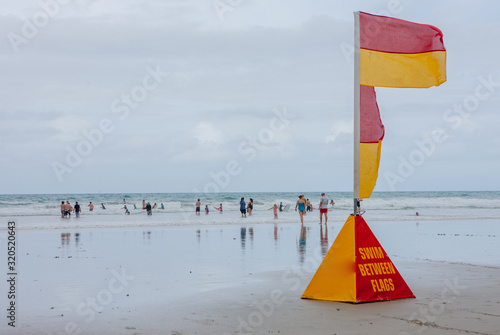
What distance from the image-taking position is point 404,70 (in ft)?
31.1

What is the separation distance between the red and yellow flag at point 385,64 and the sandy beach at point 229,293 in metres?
2.21

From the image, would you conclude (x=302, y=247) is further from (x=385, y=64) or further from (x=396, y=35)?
(x=396, y=35)

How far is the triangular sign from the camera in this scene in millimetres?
8922

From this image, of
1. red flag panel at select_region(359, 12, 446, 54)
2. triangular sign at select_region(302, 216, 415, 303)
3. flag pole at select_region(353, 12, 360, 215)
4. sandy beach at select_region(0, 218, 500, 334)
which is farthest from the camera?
red flag panel at select_region(359, 12, 446, 54)

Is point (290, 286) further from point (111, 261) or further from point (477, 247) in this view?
point (477, 247)

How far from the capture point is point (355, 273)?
8.89 m

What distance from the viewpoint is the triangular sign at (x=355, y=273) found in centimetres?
892

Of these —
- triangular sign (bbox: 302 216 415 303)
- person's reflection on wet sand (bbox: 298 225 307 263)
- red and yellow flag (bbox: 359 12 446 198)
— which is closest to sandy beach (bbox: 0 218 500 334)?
person's reflection on wet sand (bbox: 298 225 307 263)

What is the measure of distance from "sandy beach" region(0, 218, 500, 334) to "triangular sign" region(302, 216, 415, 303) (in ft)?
0.70

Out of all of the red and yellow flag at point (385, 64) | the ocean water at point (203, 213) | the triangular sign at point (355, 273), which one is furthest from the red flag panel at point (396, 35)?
the ocean water at point (203, 213)

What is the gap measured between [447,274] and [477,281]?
3.65 ft

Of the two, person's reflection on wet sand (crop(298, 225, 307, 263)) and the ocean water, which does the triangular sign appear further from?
the ocean water

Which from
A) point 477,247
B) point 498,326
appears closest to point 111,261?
point 498,326

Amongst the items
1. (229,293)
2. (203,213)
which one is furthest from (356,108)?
(203,213)
